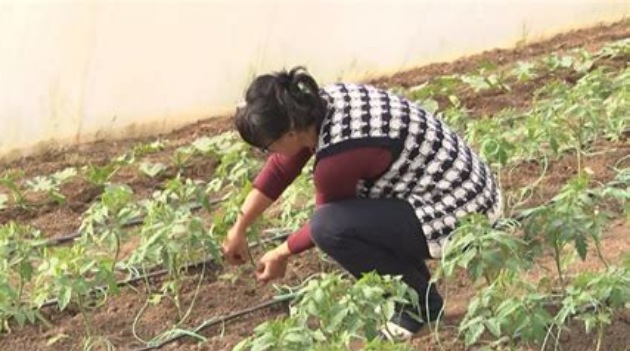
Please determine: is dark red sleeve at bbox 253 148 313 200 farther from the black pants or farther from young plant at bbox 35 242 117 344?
young plant at bbox 35 242 117 344

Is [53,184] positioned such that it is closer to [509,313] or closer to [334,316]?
[334,316]

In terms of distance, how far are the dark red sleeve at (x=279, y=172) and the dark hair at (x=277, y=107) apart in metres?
0.24

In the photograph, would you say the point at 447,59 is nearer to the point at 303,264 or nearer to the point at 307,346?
the point at 303,264

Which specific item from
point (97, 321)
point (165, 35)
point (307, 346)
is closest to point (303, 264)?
point (97, 321)

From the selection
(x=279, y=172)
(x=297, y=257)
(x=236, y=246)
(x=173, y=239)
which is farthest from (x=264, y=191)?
(x=297, y=257)

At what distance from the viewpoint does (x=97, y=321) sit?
12.4 feet

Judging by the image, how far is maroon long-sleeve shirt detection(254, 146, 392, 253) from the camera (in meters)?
3.18

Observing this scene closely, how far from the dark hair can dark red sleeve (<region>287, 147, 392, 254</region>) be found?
0.38 feet

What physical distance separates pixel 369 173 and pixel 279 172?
1.01 ft

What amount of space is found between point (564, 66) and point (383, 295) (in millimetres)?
3314

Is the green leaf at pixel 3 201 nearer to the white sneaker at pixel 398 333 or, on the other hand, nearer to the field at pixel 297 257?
the field at pixel 297 257

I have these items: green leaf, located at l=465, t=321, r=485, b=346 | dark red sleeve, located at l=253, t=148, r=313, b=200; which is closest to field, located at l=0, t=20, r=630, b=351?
green leaf, located at l=465, t=321, r=485, b=346

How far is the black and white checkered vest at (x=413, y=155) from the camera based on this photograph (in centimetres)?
320

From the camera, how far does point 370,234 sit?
3297 mm
